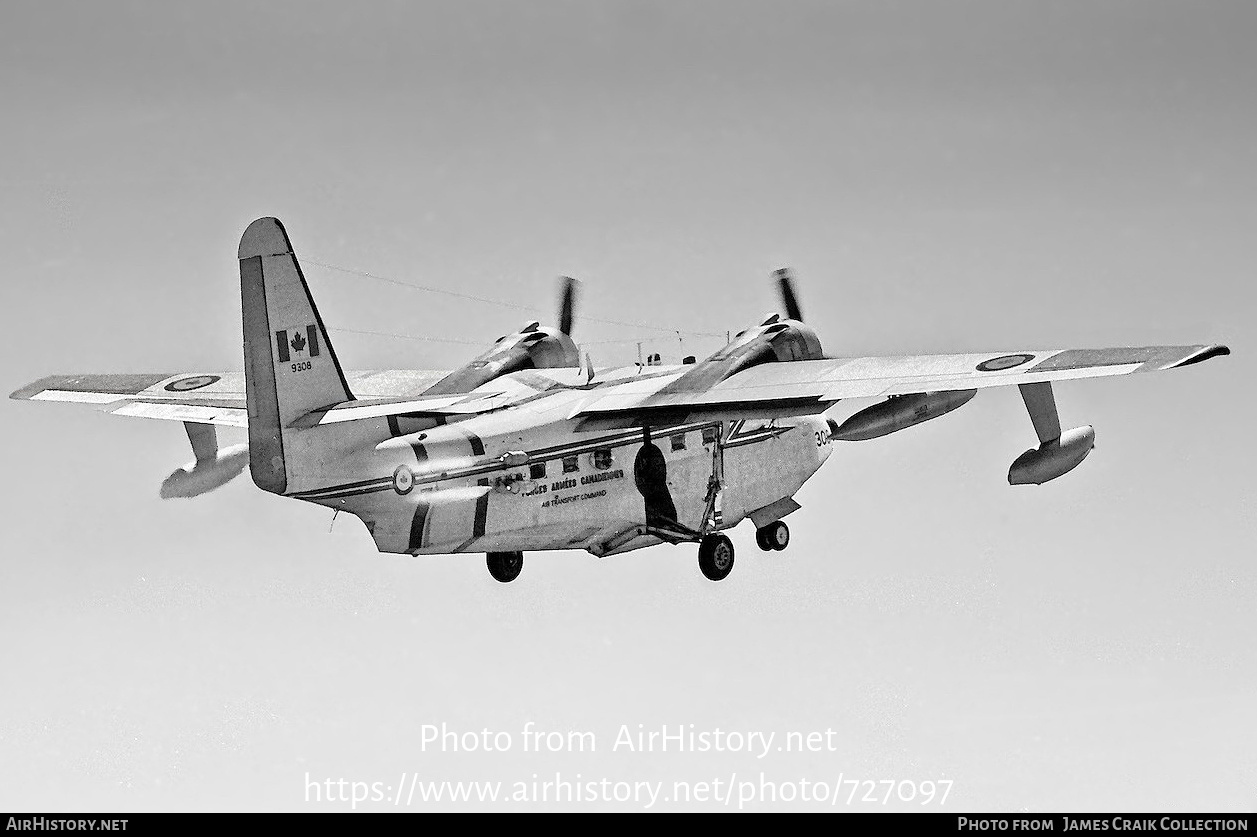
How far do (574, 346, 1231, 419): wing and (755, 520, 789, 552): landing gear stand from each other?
148 inches

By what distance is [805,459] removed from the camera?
35562mm

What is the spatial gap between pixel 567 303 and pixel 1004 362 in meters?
9.18

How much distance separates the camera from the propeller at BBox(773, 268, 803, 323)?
34469mm

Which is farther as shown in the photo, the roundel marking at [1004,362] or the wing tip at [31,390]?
the wing tip at [31,390]

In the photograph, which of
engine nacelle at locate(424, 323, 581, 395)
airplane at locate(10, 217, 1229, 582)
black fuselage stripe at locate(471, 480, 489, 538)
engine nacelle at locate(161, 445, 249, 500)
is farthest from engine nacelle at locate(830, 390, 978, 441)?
engine nacelle at locate(161, 445, 249, 500)

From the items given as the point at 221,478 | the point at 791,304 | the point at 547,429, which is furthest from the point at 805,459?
the point at 221,478

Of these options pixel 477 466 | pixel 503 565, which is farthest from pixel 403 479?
pixel 503 565

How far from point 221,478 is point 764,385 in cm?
986

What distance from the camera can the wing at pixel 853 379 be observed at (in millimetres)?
28641

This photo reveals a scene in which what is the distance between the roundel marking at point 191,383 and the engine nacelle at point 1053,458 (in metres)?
14.6

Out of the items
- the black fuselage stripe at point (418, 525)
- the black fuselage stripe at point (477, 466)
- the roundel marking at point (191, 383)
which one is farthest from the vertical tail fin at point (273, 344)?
the roundel marking at point (191, 383)

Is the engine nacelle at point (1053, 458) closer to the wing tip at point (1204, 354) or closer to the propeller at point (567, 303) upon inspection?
the wing tip at point (1204, 354)

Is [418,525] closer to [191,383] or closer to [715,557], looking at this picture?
[715,557]

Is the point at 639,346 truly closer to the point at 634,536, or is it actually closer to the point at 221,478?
the point at 634,536
